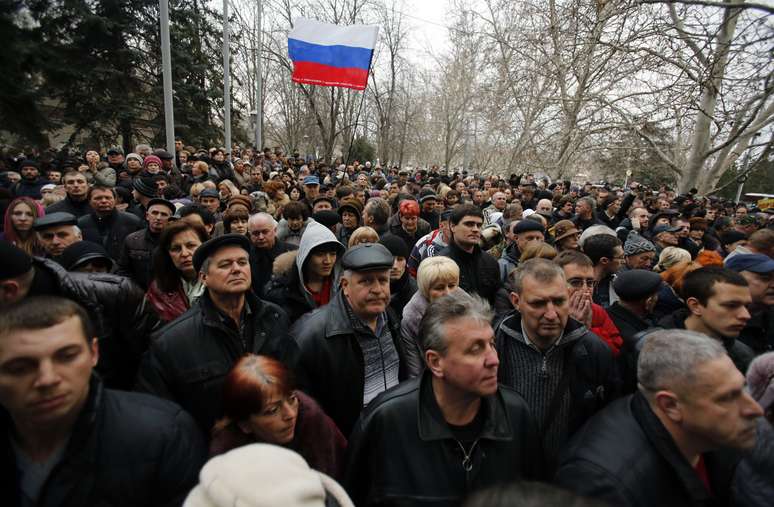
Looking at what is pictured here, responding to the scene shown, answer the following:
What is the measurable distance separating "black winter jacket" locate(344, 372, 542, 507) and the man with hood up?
158cm

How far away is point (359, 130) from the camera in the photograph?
1314 inches

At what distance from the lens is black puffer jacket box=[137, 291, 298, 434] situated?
223cm

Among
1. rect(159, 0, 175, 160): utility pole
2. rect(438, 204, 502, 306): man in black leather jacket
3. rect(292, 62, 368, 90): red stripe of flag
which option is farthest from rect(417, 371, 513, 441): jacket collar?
rect(292, 62, 368, 90): red stripe of flag

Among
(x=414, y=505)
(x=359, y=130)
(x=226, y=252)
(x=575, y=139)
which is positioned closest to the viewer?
(x=414, y=505)

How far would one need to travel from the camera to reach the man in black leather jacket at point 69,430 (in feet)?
4.72

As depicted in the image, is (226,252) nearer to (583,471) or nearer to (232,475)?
(232,475)

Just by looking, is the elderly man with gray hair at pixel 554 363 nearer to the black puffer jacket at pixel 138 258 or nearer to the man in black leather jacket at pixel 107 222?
the black puffer jacket at pixel 138 258

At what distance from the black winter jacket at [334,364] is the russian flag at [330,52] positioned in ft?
43.0

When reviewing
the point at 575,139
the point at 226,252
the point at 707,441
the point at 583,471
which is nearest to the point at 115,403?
the point at 226,252

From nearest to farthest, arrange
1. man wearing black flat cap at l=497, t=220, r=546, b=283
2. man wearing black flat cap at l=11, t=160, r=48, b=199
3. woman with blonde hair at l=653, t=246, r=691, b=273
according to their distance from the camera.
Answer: woman with blonde hair at l=653, t=246, r=691, b=273
man wearing black flat cap at l=497, t=220, r=546, b=283
man wearing black flat cap at l=11, t=160, r=48, b=199

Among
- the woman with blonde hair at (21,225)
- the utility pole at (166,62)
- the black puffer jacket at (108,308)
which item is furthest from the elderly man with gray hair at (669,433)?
the utility pole at (166,62)

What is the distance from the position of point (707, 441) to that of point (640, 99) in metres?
10.2

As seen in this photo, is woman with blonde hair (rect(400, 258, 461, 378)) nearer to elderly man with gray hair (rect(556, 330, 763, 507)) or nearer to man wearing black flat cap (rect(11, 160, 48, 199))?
elderly man with gray hair (rect(556, 330, 763, 507))

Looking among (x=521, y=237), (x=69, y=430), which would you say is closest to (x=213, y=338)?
(x=69, y=430)
